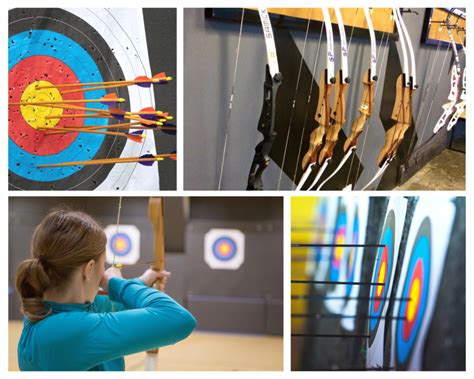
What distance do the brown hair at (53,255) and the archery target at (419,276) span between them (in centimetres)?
93

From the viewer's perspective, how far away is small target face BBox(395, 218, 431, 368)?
157 centimetres

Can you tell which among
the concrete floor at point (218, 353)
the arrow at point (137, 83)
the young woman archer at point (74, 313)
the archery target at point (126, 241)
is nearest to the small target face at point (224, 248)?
the concrete floor at point (218, 353)

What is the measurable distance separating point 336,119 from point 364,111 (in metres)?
0.09

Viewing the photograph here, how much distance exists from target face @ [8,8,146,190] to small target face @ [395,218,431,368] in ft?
2.83

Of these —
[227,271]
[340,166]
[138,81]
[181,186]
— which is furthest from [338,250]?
[227,271]

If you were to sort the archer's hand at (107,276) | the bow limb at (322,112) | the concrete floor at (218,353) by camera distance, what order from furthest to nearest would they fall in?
A: the concrete floor at (218,353), the bow limb at (322,112), the archer's hand at (107,276)

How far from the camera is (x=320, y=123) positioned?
150 cm

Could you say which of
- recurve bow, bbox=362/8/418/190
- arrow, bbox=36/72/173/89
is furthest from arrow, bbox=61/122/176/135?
recurve bow, bbox=362/8/418/190

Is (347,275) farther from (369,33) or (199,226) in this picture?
(199,226)

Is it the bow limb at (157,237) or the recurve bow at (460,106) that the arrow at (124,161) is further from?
the recurve bow at (460,106)

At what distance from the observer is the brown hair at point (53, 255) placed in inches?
38.4

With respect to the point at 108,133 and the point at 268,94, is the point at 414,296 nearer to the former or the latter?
the point at 268,94

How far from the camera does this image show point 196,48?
1.40 meters

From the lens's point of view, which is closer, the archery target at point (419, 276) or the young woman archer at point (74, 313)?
the young woman archer at point (74, 313)
